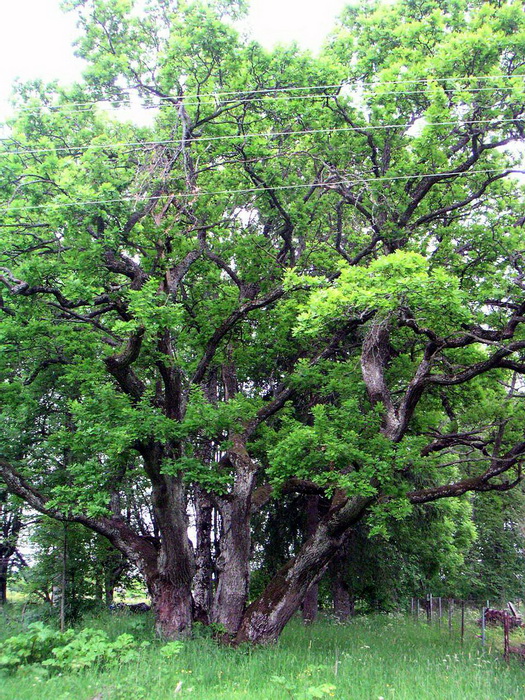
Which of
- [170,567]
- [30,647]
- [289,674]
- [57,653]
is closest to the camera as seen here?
[57,653]

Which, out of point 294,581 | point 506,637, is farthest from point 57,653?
point 506,637

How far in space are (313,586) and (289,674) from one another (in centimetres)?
658

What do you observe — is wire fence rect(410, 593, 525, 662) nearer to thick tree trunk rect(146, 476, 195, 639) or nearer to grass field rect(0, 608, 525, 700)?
grass field rect(0, 608, 525, 700)

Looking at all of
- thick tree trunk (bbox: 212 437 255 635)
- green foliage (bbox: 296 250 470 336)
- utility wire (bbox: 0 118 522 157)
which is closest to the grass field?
thick tree trunk (bbox: 212 437 255 635)

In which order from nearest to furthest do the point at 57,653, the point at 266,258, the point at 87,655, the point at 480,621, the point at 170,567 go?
the point at 57,653 → the point at 87,655 → the point at 170,567 → the point at 266,258 → the point at 480,621

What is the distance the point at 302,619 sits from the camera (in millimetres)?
13289

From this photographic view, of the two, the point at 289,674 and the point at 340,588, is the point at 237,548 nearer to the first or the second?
the point at 289,674

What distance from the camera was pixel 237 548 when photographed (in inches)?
380

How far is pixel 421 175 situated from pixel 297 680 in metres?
7.19

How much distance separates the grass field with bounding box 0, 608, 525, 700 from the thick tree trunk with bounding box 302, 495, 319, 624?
3.27 m

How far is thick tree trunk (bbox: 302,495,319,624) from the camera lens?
13.3 meters

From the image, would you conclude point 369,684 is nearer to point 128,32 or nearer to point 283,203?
point 283,203

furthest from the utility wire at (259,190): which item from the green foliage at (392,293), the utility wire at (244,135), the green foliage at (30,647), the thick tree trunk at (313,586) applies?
the thick tree trunk at (313,586)

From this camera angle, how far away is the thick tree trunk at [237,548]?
9383mm
